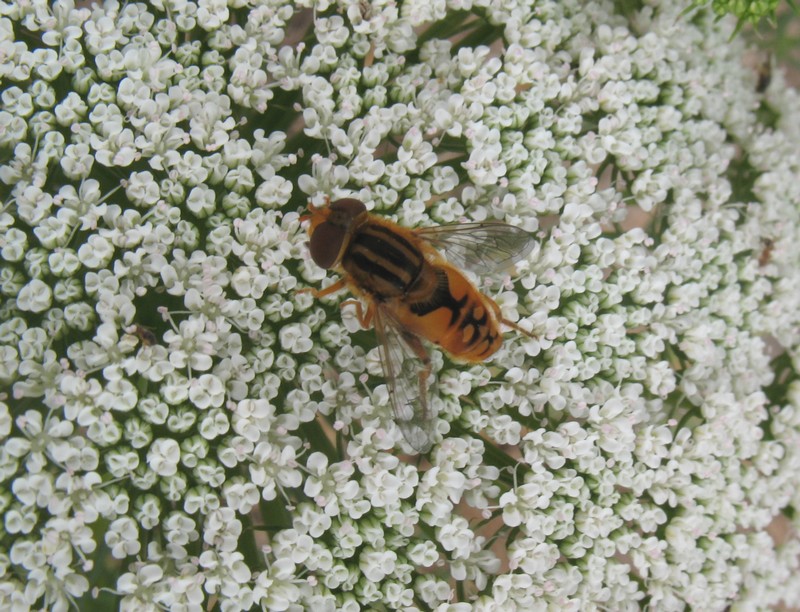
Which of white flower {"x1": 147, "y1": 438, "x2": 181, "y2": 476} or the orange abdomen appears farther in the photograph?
the orange abdomen

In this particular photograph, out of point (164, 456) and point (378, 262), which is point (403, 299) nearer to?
point (378, 262)

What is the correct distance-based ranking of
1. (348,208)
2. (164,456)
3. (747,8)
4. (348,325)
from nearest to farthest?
(164,456), (348,208), (348,325), (747,8)

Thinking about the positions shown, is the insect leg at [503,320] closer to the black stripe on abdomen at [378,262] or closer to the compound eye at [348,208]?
the black stripe on abdomen at [378,262]

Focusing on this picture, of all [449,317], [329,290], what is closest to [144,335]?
[329,290]

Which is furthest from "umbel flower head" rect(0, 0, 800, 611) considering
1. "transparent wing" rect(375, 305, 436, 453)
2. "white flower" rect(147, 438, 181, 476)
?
"transparent wing" rect(375, 305, 436, 453)

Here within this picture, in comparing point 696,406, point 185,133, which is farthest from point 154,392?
point 696,406

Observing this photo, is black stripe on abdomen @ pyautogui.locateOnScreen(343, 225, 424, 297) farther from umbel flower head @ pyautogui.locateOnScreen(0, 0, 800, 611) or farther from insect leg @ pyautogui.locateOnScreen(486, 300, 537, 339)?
insect leg @ pyautogui.locateOnScreen(486, 300, 537, 339)
